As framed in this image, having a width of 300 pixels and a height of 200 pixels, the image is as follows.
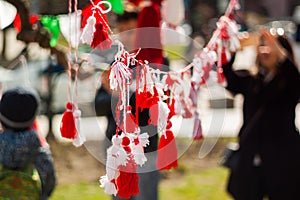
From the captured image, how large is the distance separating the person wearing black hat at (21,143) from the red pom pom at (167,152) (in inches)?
24.2

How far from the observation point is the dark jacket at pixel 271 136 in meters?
3.29

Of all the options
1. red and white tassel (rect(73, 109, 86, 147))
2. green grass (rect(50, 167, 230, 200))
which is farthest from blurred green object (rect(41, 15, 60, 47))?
green grass (rect(50, 167, 230, 200))

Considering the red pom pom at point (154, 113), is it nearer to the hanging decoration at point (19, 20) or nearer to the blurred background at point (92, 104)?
the blurred background at point (92, 104)

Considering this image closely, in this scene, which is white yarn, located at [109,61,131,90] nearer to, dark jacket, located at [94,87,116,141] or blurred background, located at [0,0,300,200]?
blurred background, located at [0,0,300,200]

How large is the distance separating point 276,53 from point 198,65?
0.57 m

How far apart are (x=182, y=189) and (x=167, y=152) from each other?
2531 millimetres

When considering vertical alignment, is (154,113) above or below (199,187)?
above

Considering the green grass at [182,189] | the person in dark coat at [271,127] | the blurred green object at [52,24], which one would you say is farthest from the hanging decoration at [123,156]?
the green grass at [182,189]

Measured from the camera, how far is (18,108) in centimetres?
296

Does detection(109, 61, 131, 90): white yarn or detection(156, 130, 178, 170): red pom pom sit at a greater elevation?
detection(109, 61, 131, 90): white yarn

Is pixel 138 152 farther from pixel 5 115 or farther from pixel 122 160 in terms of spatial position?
pixel 5 115

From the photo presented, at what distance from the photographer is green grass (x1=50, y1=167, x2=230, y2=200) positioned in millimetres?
4793

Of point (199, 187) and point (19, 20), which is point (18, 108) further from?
point (199, 187)

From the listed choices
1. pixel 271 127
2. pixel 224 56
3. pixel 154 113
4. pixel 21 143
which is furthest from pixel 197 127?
pixel 21 143
